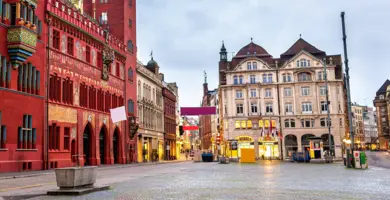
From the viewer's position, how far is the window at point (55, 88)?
127ft

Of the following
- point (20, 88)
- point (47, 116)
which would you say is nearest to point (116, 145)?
point (47, 116)

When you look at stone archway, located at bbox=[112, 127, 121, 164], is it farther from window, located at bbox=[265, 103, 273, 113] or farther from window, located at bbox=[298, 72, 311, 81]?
window, located at bbox=[298, 72, 311, 81]

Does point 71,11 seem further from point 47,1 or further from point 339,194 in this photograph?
point 339,194

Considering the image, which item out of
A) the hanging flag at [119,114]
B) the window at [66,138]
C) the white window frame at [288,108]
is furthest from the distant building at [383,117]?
the window at [66,138]

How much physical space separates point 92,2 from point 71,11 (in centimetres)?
1549

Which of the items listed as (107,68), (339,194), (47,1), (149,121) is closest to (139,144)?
(149,121)

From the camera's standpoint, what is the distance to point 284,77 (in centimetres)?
8375

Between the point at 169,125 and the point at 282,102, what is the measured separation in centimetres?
2259

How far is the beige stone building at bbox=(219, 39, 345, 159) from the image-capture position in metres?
81.1

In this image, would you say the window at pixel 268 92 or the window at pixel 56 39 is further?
the window at pixel 268 92

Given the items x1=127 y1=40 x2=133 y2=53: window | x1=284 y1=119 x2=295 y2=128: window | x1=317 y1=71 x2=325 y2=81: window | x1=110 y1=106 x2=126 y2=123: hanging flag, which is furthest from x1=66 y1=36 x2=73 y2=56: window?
x1=317 y1=71 x2=325 y2=81: window

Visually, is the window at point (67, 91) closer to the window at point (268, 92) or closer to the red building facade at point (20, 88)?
the red building facade at point (20, 88)

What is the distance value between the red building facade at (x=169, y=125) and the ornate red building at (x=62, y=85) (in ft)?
72.9

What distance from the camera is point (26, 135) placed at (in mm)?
34562
